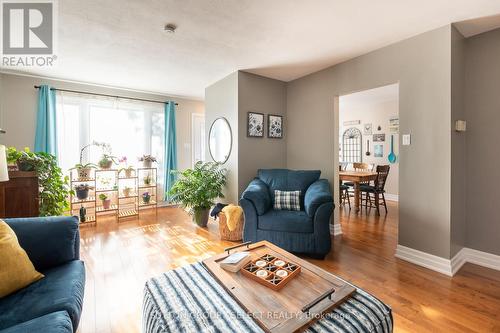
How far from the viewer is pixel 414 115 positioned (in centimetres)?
252

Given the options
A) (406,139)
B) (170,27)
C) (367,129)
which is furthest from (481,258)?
(367,129)

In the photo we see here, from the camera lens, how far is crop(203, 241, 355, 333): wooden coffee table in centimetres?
104

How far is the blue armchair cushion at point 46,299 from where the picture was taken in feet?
3.54

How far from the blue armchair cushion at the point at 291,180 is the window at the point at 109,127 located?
2820 mm

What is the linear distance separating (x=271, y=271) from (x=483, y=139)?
2697 millimetres

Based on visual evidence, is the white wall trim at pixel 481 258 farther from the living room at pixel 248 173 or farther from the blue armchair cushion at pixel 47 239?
the blue armchair cushion at pixel 47 239

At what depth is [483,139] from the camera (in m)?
2.46

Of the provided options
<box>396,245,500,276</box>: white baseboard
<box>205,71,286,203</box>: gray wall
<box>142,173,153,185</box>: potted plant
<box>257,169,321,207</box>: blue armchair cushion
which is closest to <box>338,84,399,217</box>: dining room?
<box>257,169,321,207</box>: blue armchair cushion

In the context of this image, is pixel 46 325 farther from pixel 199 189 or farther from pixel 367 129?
pixel 367 129

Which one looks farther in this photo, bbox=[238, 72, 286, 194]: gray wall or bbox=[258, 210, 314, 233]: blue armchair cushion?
bbox=[238, 72, 286, 194]: gray wall

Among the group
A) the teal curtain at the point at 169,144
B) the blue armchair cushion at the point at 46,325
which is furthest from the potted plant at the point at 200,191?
the blue armchair cushion at the point at 46,325

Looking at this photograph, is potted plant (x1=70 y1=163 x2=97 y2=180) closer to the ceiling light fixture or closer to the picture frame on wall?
the ceiling light fixture

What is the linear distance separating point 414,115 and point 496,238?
4.88 feet
